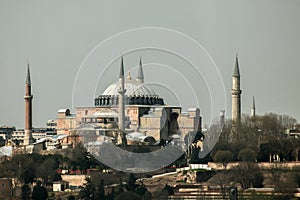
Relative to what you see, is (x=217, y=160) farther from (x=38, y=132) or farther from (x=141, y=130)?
(x=38, y=132)

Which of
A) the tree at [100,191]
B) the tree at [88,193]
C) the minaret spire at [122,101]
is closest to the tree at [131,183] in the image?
the tree at [100,191]

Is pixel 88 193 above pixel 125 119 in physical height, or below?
below

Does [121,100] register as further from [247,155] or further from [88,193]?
[88,193]

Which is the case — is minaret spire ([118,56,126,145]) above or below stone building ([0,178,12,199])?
above

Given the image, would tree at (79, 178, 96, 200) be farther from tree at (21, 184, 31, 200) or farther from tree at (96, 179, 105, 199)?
tree at (21, 184, 31, 200)

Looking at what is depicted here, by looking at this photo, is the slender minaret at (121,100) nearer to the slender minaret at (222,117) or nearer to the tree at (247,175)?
the slender minaret at (222,117)

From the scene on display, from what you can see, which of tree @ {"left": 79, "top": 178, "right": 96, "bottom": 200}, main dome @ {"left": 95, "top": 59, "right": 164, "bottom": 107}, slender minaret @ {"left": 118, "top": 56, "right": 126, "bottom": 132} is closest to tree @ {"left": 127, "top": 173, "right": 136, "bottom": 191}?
tree @ {"left": 79, "top": 178, "right": 96, "bottom": 200}

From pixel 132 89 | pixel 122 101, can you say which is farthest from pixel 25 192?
pixel 132 89

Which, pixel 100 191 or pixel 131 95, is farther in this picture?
pixel 131 95
